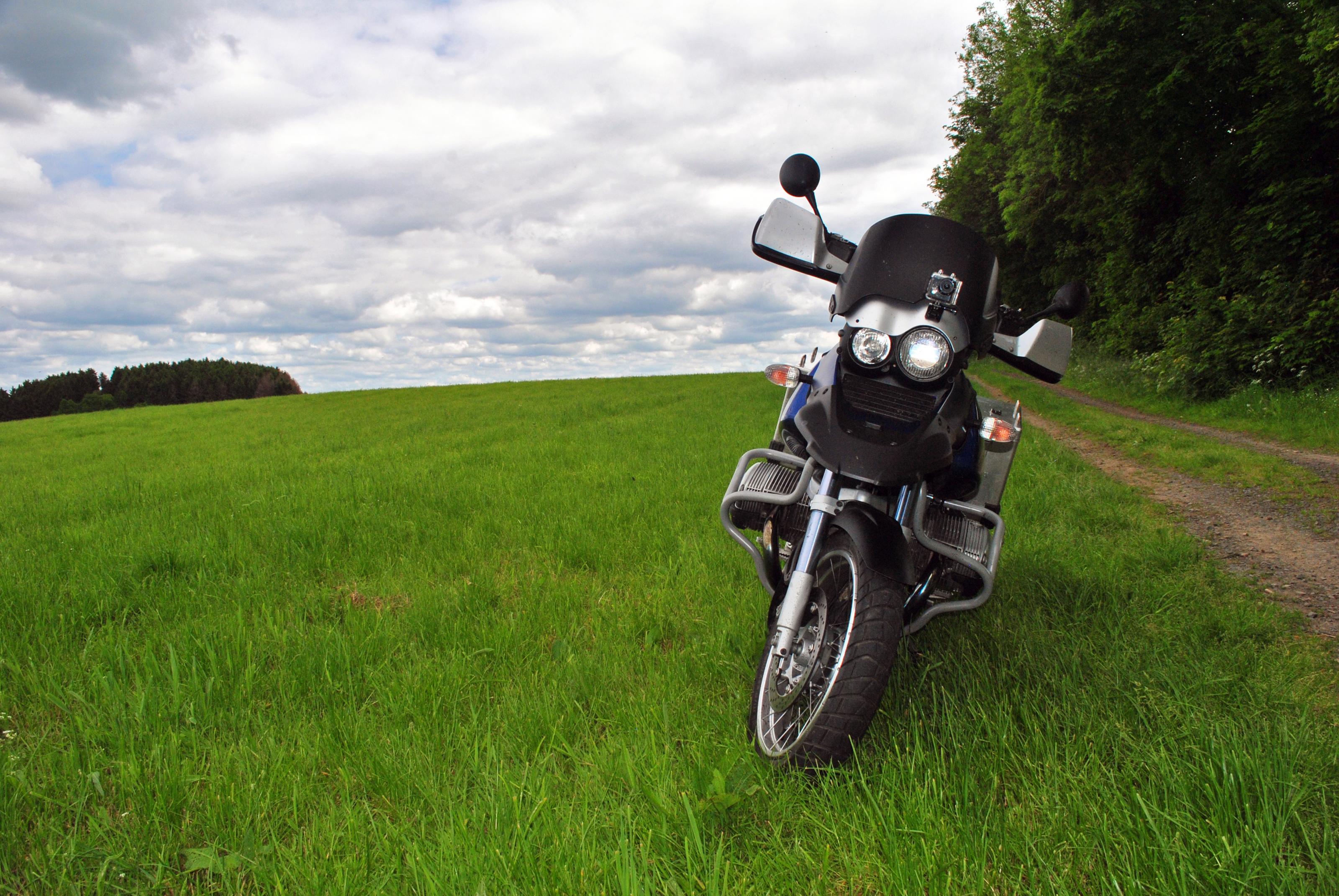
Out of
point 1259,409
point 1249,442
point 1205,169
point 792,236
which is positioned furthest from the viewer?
point 1205,169

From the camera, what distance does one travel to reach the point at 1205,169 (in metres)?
16.6

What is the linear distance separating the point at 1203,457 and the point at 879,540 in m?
8.40

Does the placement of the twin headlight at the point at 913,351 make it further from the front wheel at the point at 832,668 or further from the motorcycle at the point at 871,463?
the front wheel at the point at 832,668

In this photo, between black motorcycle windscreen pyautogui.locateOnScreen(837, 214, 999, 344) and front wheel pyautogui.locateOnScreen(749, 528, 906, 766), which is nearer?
front wheel pyautogui.locateOnScreen(749, 528, 906, 766)

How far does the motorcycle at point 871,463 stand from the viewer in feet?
7.02

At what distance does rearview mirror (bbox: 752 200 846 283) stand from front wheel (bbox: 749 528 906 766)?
3.58 ft

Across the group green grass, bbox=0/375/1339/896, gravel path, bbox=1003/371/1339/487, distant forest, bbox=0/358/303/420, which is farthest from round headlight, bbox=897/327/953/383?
distant forest, bbox=0/358/303/420

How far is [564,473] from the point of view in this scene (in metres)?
7.76

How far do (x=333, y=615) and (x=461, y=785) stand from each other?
6.36 ft

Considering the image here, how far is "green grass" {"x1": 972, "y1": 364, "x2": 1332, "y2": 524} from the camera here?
22.2 feet

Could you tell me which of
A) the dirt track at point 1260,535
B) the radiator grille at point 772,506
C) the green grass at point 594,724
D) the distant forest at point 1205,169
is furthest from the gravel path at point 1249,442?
the radiator grille at point 772,506

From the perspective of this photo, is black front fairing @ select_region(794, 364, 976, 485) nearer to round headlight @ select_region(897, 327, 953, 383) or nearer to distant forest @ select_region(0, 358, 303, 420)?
round headlight @ select_region(897, 327, 953, 383)

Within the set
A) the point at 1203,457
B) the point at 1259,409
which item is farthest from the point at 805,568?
the point at 1259,409

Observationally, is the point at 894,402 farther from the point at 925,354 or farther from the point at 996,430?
the point at 996,430
